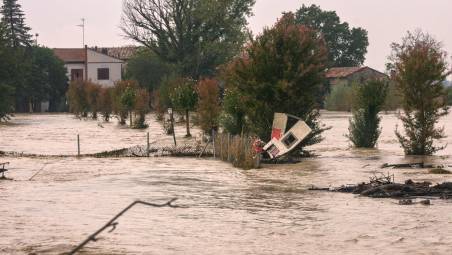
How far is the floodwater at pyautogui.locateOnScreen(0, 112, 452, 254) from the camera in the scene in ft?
34.1

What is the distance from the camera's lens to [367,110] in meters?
28.8

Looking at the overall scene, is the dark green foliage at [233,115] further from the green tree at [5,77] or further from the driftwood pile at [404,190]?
the green tree at [5,77]

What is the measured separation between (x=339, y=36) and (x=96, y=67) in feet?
141

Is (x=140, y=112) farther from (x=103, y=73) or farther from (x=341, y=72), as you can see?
(x=341, y=72)

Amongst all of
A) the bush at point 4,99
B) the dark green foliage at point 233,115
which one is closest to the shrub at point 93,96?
the bush at point 4,99

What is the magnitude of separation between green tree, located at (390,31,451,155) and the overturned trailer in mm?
4269

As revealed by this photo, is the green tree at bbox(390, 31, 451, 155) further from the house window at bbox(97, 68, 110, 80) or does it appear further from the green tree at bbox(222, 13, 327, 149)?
the house window at bbox(97, 68, 110, 80)

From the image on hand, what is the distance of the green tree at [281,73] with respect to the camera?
25109 millimetres

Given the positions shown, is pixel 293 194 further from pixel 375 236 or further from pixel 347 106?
pixel 347 106

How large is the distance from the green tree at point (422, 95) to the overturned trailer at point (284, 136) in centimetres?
427

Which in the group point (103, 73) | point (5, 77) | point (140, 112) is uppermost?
point (103, 73)

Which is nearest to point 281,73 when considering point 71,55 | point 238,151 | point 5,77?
point 238,151

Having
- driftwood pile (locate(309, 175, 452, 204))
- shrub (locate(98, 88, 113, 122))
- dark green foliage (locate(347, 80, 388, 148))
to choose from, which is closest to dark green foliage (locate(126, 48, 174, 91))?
shrub (locate(98, 88, 113, 122))

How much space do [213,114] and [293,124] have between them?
34.2 ft
